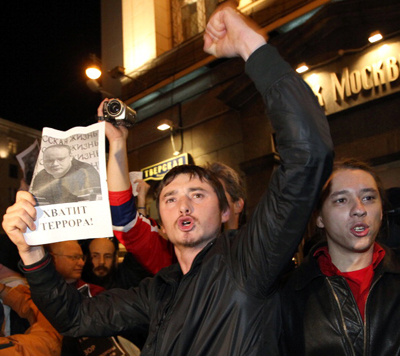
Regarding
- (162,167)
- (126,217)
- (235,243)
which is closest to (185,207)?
(235,243)

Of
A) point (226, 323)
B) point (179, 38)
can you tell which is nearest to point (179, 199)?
point (226, 323)

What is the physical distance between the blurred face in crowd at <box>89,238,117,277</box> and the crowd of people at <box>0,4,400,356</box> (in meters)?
1.59

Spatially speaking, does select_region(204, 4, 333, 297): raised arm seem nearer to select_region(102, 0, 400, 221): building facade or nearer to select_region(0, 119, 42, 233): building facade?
select_region(102, 0, 400, 221): building facade

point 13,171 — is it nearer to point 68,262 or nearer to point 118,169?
point 68,262

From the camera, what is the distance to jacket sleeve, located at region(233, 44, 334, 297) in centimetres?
126

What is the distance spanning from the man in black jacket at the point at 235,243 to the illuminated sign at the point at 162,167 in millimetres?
7716

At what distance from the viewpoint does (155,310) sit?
5.49ft

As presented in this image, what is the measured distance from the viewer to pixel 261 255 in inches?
52.0

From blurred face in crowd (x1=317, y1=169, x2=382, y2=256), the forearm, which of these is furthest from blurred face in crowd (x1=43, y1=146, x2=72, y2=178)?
blurred face in crowd (x1=317, y1=169, x2=382, y2=256)

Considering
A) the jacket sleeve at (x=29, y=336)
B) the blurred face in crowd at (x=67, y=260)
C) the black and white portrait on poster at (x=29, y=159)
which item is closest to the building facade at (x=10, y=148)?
the black and white portrait on poster at (x=29, y=159)

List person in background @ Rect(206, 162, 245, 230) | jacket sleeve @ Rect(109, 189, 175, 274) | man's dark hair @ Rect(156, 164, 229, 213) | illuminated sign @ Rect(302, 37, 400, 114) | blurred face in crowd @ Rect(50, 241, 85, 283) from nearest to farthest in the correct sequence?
man's dark hair @ Rect(156, 164, 229, 213) → jacket sleeve @ Rect(109, 189, 175, 274) → person in background @ Rect(206, 162, 245, 230) → blurred face in crowd @ Rect(50, 241, 85, 283) → illuminated sign @ Rect(302, 37, 400, 114)

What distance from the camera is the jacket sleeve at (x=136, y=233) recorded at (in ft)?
8.07

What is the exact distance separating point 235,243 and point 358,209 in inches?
28.8

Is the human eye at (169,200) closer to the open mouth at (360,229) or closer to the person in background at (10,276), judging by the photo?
the open mouth at (360,229)
